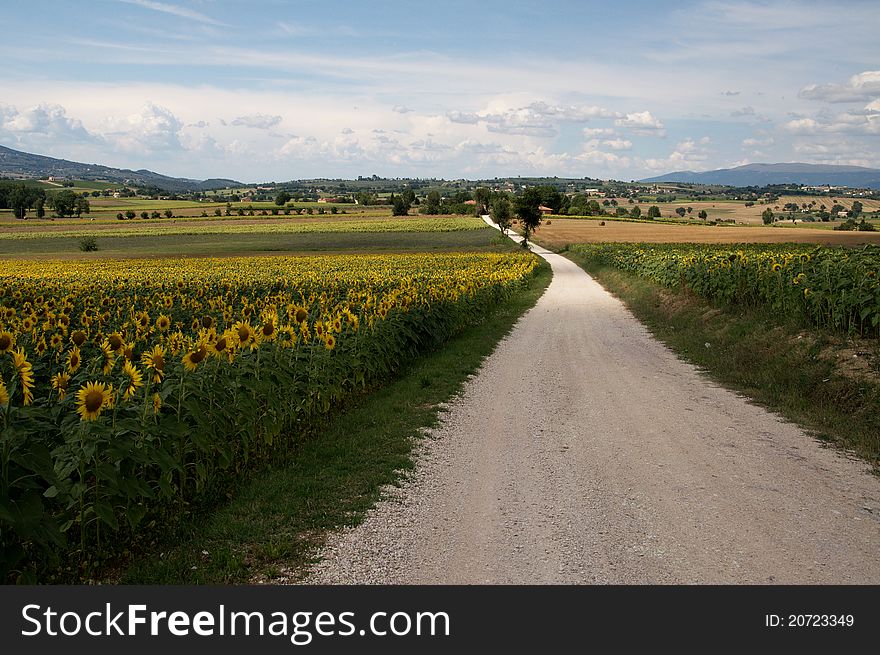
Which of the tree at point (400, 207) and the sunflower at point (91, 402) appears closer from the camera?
the sunflower at point (91, 402)

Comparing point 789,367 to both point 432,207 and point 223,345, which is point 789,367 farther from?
point 432,207

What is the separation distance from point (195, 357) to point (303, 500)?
1.60 metres

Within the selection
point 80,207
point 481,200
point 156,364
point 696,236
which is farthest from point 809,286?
point 80,207

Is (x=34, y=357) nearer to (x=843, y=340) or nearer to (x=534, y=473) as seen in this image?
(x=534, y=473)

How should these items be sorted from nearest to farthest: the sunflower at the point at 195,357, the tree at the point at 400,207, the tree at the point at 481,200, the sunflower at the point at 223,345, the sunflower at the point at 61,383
Answer: the sunflower at the point at 61,383, the sunflower at the point at 195,357, the sunflower at the point at 223,345, the tree at the point at 400,207, the tree at the point at 481,200

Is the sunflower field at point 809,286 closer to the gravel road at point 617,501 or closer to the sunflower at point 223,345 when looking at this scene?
the gravel road at point 617,501

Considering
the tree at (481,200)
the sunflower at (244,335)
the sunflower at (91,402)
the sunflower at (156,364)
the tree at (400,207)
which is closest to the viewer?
the sunflower at (91,402)

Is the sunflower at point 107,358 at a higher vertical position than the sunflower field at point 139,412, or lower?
higher

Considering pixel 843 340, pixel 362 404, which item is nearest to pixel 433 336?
pixel 362 404

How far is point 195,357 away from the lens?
19.8ft

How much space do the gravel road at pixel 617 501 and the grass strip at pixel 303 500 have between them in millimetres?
261

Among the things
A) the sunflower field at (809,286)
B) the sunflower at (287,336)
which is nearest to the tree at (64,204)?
the sunflower field at (809,286)

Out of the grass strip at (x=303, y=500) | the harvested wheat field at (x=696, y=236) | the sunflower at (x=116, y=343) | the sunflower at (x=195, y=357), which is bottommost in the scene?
the grass strip at (x=303, y=500)

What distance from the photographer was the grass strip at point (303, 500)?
4.93 meters
